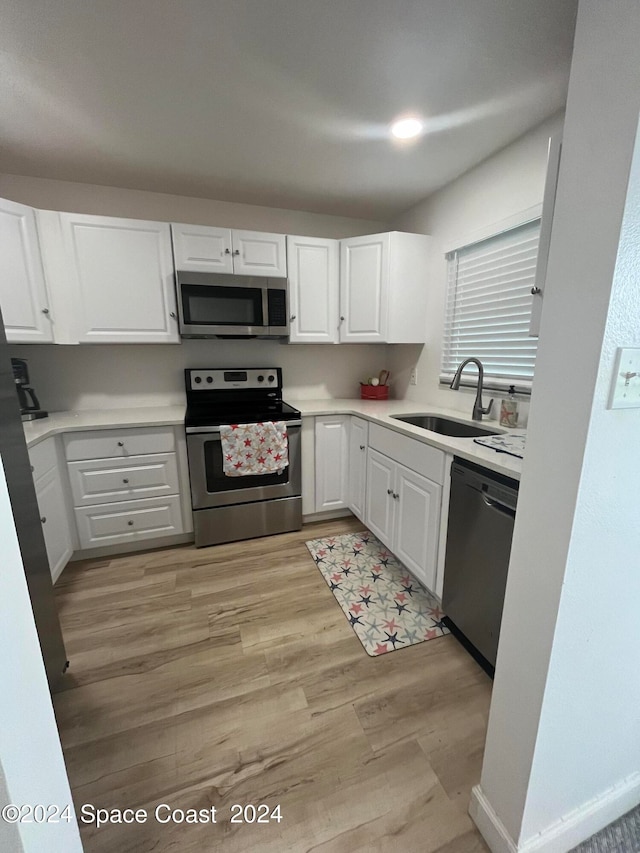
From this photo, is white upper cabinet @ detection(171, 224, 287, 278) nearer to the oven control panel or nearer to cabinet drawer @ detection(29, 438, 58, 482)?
the oven control panel

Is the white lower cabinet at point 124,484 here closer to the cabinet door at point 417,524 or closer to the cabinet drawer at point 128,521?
the cabinet drawer at point 128,521

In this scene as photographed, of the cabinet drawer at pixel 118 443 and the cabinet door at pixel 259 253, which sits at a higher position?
the cabinet door at pixel 259 253

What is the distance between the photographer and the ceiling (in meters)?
1.12

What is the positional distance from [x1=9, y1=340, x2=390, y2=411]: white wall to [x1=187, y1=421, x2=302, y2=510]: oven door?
2.24 feet

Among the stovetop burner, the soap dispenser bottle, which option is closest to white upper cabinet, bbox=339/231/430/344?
the stovetop burner

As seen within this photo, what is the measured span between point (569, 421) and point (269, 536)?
2.20 metres

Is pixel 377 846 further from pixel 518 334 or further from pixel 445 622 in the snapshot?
pixel 518 334

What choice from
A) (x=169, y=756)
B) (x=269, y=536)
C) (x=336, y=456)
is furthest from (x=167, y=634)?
(x=336, y=456)

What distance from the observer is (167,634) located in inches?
65.3

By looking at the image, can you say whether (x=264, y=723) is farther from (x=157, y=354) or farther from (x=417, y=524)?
(x=157, y=354)

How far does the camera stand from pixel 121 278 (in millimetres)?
2205

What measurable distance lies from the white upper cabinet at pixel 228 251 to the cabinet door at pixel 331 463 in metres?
1.14

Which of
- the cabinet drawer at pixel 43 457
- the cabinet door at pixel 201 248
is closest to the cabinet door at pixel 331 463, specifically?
the cabinet door at pixel 201 248

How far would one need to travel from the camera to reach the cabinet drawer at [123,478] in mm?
2105
